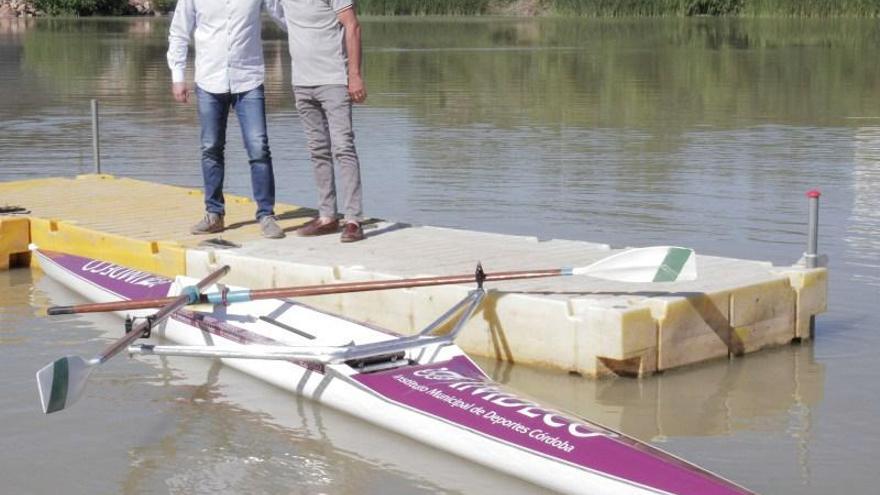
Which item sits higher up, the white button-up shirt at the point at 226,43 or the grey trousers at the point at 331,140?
the white button-up shirt at the point at 226,43

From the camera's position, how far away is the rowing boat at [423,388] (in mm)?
5980

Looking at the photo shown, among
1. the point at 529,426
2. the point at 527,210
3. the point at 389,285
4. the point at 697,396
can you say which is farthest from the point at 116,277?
the point at 527,210

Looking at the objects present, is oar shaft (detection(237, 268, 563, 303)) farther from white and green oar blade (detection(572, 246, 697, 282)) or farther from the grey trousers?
the grey trousers

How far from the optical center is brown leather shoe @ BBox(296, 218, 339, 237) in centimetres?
998

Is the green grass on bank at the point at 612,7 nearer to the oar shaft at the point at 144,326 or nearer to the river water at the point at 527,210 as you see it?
the river water at the point at 527,210

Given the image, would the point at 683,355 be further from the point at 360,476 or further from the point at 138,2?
the point at 138,2

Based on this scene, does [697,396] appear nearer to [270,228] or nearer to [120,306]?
[120,306]

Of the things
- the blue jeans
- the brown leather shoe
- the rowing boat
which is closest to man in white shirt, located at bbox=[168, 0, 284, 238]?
the blue jeans

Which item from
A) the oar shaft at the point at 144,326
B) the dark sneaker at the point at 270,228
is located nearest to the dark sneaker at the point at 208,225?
the dark sneaker at the point at 270,228

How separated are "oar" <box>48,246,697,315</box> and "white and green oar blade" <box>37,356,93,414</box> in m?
0.88

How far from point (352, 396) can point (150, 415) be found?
1064mm

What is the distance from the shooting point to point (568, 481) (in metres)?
6.09

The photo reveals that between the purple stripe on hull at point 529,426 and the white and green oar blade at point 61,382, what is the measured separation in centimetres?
129

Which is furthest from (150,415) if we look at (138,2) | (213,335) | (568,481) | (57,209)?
(138,2)
